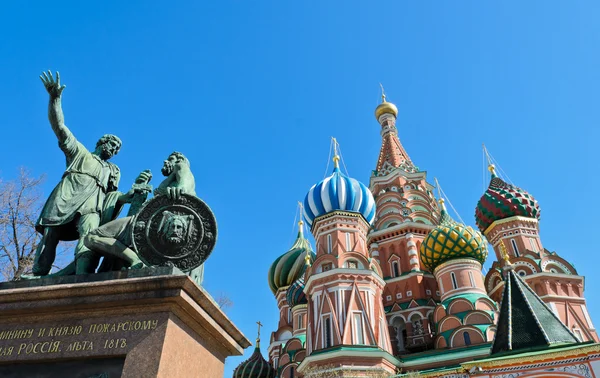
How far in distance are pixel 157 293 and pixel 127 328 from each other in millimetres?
413

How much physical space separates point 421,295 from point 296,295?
351 inches

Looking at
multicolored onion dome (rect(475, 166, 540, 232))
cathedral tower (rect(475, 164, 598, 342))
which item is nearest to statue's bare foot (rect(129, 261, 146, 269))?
cathedral tower (rect(475, 164, 598, 342))

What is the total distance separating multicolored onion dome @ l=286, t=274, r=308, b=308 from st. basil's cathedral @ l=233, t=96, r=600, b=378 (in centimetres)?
12

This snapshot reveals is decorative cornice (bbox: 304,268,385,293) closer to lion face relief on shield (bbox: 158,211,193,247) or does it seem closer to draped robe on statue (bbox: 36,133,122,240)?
draped robe on statue (bbox: 36,133,122,240)

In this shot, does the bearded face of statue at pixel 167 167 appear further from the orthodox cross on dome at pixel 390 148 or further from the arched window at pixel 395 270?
the orthodox cross on dome at pixel 390 148

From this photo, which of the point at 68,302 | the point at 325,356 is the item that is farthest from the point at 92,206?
the point at 325,356

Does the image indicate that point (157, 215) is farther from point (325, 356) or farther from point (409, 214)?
point (409, 214)

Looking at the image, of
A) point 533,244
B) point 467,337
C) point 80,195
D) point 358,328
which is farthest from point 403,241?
point 80,195

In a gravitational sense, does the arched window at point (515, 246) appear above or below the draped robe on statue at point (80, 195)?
above

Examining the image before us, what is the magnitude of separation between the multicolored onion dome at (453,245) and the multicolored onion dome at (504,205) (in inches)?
141

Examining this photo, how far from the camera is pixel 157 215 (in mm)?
4906

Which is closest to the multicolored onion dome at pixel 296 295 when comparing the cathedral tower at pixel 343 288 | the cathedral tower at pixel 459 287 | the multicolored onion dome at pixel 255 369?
the multicolored onion dome at pixel 255 369

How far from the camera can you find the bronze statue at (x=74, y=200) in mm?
5203

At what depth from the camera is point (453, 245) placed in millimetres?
26266
